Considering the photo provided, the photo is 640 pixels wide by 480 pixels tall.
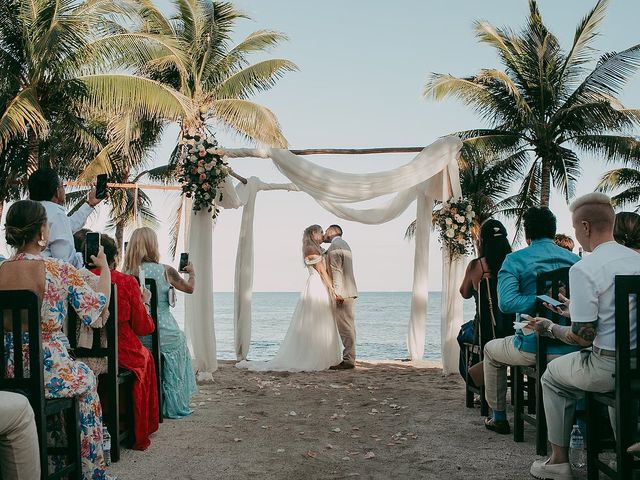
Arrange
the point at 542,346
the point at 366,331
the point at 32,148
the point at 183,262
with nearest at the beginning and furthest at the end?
1. the point at 542,346
2. the point at 183,262
3. the point at 32,148
4. the point at 366,331

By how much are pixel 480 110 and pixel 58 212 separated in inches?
754

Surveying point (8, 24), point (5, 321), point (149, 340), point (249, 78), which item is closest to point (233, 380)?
point (149, 340)

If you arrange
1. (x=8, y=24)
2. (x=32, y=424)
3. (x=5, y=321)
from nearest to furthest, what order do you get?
(x=32, y=424) → (x=5, y=321) → (x=8, y=24)

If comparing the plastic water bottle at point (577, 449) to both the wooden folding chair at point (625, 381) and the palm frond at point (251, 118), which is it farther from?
the palm frond at point (251, 118)

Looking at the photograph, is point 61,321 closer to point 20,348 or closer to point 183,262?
point 20,348

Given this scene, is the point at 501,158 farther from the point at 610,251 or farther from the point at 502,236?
the point at 610,251

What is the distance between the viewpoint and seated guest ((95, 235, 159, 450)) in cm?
539

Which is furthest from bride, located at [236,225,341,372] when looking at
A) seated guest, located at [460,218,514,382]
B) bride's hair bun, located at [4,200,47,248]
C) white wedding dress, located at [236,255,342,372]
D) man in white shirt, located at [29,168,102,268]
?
bride's hair bun, located at [4,200,47,248]

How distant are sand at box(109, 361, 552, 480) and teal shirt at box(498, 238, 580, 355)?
32.0 inches

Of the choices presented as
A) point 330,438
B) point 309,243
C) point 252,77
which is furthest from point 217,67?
point 330,438

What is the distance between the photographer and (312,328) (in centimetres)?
1072

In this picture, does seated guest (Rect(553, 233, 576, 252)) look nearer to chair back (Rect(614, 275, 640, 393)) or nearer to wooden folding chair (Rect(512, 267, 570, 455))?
wooden folding chair (Rect(512, 267, 570, 455))

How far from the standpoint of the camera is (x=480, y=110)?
74.7 ft

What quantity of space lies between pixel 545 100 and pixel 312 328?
47.4 ft
